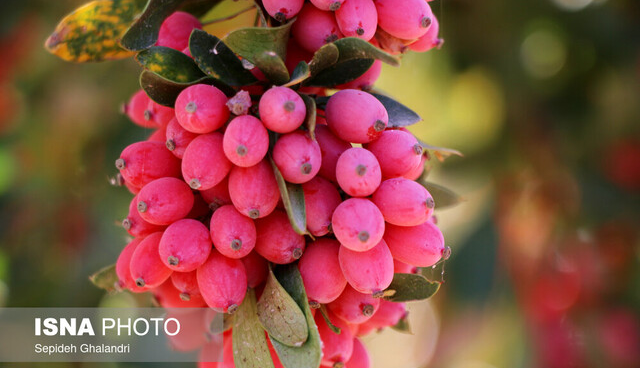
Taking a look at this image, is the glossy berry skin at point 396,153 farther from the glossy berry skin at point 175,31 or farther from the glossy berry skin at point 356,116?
the glossy berry skin at point 175,31

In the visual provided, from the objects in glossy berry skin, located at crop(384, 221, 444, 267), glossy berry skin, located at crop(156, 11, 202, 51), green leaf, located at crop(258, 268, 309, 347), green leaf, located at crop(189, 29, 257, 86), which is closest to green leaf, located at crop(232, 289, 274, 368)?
green leaf, located at crop(258, 268, 309, 347)

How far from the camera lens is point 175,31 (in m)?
1.02

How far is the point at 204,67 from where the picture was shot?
2.87 feet

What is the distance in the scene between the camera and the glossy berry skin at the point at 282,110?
0.79 meters

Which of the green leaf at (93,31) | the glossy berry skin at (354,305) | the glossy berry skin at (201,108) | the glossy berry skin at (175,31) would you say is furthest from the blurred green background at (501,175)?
the glossy berry skin at (201,108)

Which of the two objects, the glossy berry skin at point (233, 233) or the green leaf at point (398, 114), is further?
the green leaf at point (398, 114)

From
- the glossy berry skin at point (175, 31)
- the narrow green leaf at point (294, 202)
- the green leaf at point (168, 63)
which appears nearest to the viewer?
the narrow green leaf at point (294, 202)

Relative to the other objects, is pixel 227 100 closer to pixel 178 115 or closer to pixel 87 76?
pixel 178 115

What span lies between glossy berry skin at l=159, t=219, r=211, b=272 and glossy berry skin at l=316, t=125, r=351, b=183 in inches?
8.0

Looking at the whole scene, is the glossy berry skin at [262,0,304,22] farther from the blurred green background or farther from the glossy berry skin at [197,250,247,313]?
the blurred green background

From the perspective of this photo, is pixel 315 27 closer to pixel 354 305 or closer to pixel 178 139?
pixel 178 139

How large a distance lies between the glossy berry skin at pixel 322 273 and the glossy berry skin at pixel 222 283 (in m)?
0.09

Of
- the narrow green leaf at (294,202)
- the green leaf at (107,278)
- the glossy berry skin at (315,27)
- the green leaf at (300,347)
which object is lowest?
the green leaf at (107,278)

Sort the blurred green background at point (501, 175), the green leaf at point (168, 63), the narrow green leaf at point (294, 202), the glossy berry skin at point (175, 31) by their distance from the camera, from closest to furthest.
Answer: the narrow green leaf at point (294, 202), the green leaf at point (168, 63), the glossy berry skin at point (175, 31), the blurred green background at point (501, 175)
